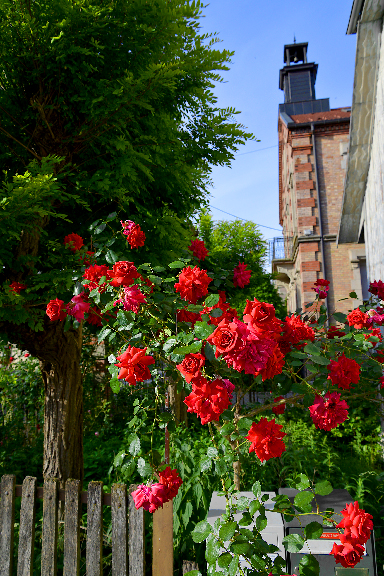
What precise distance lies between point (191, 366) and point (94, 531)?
64.5 inches

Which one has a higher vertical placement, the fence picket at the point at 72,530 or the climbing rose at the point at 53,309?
the climbing rose at the point at 53,309

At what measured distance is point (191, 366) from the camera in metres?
1.78

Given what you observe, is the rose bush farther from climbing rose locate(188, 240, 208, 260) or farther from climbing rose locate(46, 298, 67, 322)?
climbing rose locate(188, 240, 208, 260)

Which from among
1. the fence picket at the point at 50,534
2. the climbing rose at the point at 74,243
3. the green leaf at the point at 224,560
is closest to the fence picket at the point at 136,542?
the fence picket at the point at 50,534

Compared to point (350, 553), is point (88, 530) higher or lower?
lower

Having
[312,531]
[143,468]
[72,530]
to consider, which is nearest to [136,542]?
[72,530]

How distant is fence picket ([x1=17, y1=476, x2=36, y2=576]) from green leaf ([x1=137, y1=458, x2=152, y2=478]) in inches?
50.9

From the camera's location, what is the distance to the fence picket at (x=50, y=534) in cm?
274

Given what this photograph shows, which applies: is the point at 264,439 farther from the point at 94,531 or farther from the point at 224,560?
the point at 94,531

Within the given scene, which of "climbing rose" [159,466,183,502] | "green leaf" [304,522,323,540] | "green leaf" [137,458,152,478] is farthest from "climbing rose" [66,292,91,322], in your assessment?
"green leaf" [304,522,323,540]

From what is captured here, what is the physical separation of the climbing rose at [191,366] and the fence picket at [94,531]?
55.9 inches

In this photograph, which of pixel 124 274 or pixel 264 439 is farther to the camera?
pixel 124 274

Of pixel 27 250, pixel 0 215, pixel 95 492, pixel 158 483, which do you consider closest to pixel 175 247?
pixel 27 250

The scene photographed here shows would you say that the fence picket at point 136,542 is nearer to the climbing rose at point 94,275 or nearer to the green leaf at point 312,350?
the climbing rose at point 94,275
